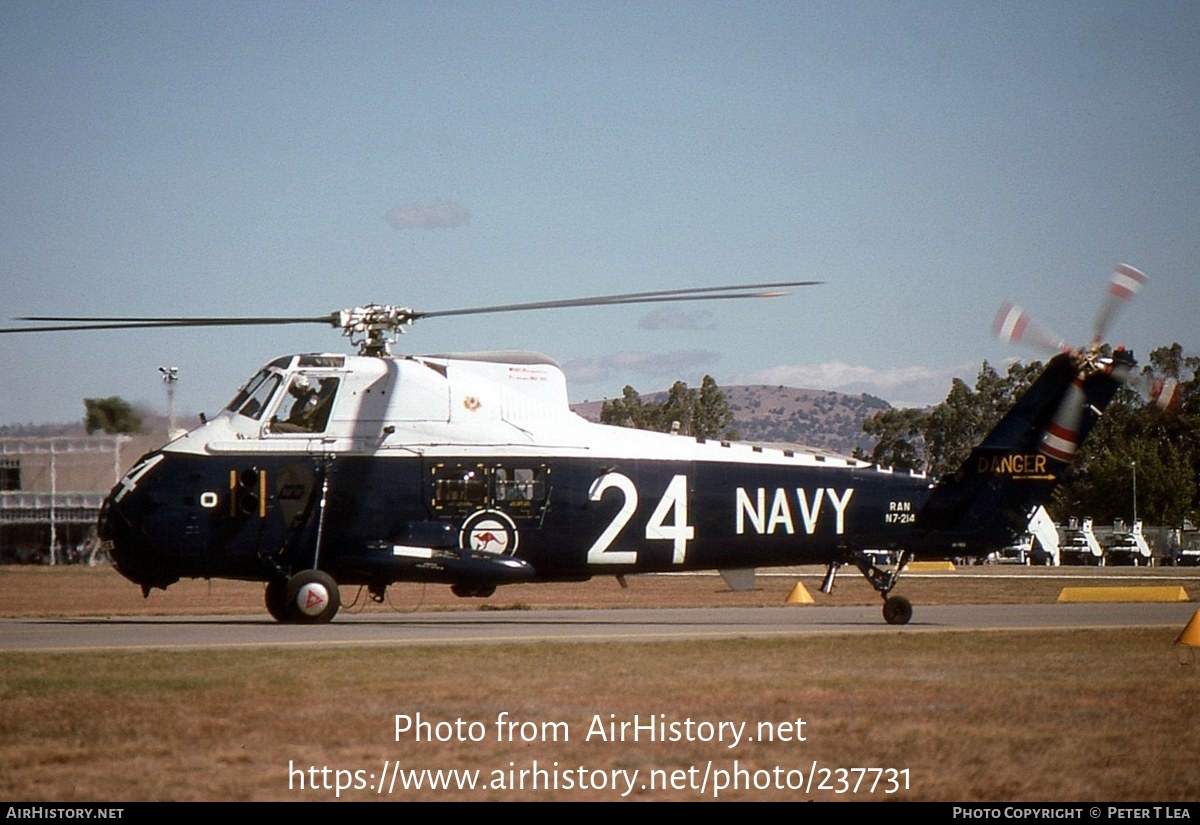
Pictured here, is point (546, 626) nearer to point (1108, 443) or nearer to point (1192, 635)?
point (1192, 635)

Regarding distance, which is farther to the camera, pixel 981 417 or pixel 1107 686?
pixel 981 417

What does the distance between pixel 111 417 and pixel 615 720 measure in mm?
33748

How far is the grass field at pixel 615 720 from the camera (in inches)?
428

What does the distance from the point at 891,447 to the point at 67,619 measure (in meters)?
132

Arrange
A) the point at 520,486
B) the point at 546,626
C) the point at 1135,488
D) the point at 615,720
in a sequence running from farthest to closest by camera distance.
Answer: the point at 1135,488, the point at 546,626, the point at 520,486, the point at 615,720

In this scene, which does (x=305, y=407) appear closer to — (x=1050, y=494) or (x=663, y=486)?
(x=663, y=486)

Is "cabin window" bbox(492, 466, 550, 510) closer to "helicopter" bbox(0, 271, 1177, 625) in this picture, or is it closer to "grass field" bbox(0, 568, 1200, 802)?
"helicopter" bbox(0, 271, 1177, 625)

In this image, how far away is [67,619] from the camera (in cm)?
2975

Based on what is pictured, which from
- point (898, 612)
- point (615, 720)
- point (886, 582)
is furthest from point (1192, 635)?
point (615, 720)

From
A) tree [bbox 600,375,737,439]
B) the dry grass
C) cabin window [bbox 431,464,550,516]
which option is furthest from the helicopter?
tree [bbox 600,375,737,439]

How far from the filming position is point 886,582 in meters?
27.8

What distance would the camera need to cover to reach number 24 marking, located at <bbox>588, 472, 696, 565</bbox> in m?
26.5

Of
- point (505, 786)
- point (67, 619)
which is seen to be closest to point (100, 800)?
point (505, 786)

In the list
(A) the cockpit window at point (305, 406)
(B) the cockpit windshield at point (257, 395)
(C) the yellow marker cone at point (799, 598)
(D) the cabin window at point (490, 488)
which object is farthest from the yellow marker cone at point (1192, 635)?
(C) the yellow marker cone at point (799, 598)
